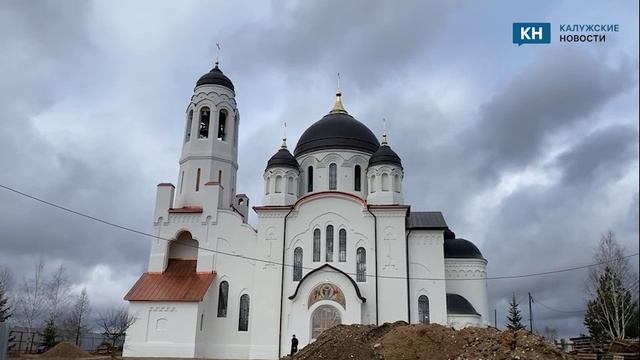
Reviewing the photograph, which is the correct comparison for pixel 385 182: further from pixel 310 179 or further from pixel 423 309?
pixel 423 309

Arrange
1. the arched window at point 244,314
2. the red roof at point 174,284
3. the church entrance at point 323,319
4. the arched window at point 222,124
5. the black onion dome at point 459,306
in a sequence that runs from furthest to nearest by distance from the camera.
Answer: the arched window at point 222,124, the arched window at point 244,314, the black onion dome at point 459,306, the red roof at point 174,284, the church entrance at point 323,319

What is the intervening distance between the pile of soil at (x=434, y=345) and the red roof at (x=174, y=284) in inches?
499

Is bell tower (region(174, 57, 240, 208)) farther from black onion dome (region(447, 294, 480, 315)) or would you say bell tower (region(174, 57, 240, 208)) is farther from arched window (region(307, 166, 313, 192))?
black onion dome (region(447, 294, 480, 315))

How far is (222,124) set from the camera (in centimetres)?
3531

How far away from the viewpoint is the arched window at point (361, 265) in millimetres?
29741

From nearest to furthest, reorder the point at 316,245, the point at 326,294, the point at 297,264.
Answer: the point at 326,294
the point at 297,264
the point at 316,245

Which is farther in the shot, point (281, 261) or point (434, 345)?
point (281, 261)

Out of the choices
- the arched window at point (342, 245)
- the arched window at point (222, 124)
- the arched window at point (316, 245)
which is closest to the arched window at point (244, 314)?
the arched window at point (316, 245)

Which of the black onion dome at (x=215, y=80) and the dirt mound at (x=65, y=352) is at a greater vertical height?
the black onion dome at (x=215, y=80)

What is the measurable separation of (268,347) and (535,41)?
20.0 m

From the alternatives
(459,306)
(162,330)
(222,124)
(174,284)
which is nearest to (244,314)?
(174,284)

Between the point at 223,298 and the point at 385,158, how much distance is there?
12.6 meters

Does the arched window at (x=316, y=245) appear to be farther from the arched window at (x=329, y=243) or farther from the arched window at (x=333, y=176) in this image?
the arched window at (x=333, y=176)

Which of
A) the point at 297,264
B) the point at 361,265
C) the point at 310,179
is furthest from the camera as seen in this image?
the point at 310,179
